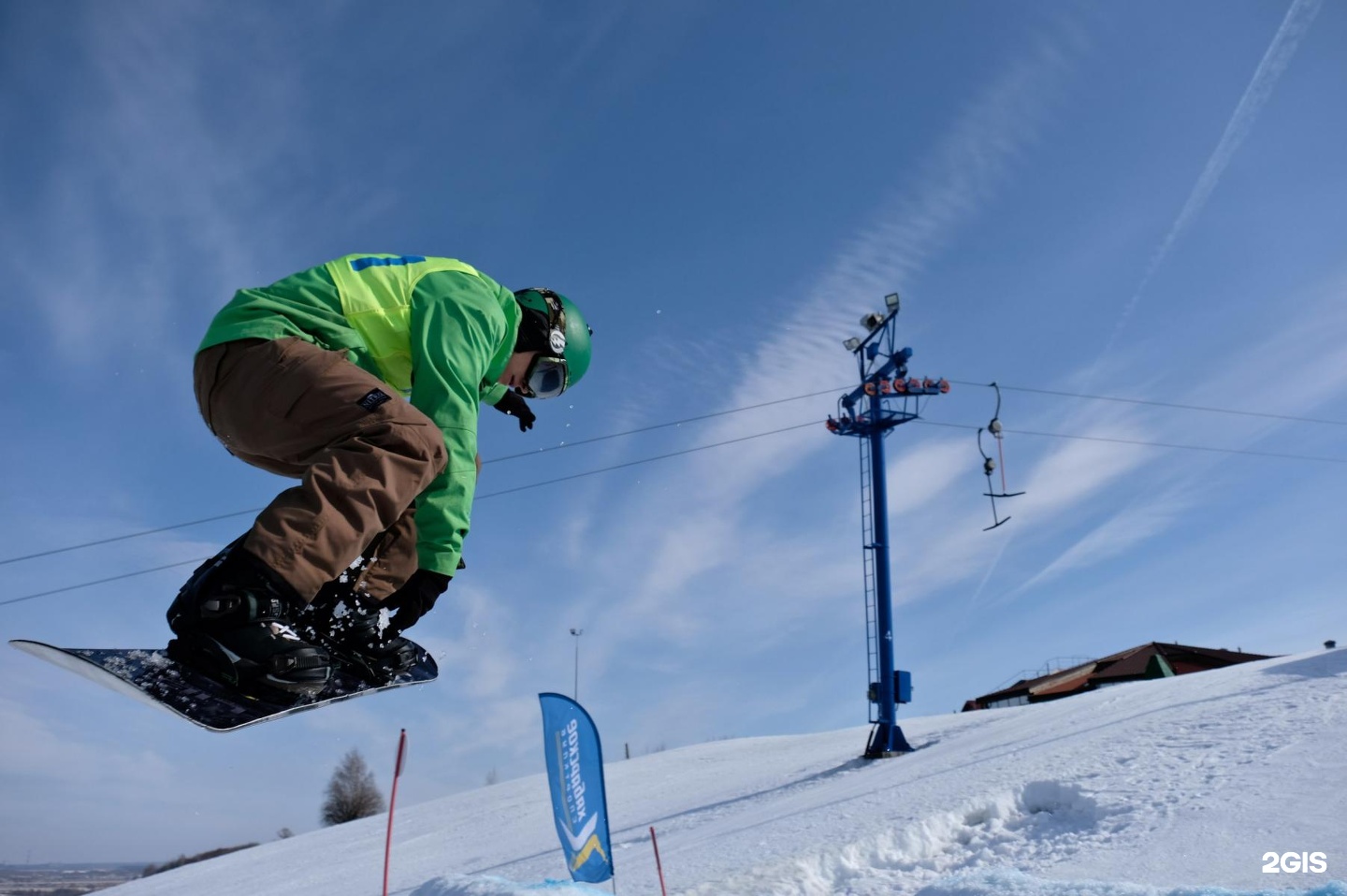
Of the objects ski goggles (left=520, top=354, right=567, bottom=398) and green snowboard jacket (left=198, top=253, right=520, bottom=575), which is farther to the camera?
ski goggles (left=520, top=354, right=567, bottom=398)

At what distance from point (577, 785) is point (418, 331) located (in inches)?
182

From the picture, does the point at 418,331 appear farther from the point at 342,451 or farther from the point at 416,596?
the point at 416,596

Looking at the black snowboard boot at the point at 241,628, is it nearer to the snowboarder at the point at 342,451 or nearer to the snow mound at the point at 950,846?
the snowboarder at the point at 342,451

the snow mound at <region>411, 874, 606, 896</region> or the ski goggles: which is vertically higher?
the ski goggles

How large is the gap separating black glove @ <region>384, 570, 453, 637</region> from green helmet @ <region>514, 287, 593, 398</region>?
0.86 meters

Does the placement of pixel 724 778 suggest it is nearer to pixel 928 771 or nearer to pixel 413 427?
pixel 928 771

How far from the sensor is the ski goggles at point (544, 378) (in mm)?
3049

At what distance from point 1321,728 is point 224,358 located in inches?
283

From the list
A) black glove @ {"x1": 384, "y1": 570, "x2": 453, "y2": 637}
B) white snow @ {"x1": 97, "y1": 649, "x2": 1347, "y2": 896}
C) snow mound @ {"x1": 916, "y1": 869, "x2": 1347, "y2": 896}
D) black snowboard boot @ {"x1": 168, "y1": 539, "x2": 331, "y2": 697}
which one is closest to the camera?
black snowboard boot @ {"x1": 168, "y1": 539, "x2": 331, "y2": 697}

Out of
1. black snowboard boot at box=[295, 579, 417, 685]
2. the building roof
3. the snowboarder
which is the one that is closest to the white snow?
black snowboard boot at box=[295, 579, 417, 685]

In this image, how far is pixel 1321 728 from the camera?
19.0 ft

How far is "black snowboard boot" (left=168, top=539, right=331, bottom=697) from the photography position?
1949 mm

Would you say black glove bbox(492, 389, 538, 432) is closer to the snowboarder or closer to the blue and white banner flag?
the snowboarder

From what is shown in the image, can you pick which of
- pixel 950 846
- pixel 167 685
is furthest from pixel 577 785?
pixel 167 685
